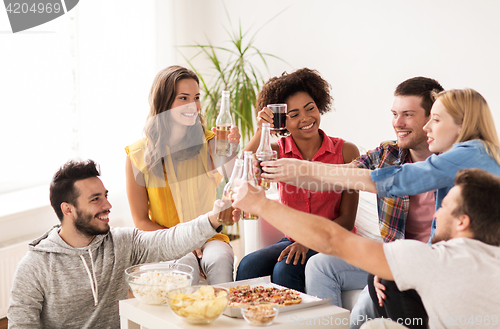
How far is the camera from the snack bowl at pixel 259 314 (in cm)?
137

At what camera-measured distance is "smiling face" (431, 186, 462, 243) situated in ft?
4.12

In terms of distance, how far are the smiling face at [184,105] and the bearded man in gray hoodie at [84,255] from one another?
624 mm

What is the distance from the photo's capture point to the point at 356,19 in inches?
135

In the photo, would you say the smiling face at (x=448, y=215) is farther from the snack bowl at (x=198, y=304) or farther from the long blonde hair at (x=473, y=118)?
the snack bowl at (x=198, y=304)

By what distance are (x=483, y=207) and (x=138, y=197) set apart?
1.64 meters

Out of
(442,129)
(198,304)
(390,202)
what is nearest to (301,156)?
(390,202)

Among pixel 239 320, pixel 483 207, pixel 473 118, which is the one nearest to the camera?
pixel 483 207

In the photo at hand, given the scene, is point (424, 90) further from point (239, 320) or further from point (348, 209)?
point (239, 320)

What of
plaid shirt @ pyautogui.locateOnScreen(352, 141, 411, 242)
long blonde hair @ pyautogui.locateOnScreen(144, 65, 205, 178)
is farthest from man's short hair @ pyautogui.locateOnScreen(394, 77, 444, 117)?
long blonde hair @ pyautogui.locateOnScreen(144, 65, 205, 178)

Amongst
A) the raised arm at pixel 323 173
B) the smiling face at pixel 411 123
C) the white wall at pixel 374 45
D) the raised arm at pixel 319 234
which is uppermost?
the white wall at pixel 374 45

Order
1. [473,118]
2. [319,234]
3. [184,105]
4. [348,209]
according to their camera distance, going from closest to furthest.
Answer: [319,234], [473,118], [348,209], [184,105]

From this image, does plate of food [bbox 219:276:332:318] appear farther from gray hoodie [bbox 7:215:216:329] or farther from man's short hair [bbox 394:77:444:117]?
man's short hair [bbox 394:77:444:117]

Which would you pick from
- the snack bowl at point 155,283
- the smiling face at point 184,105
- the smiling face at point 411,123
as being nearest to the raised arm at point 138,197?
the smiling face at point 184,105

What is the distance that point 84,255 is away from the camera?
188 cm
